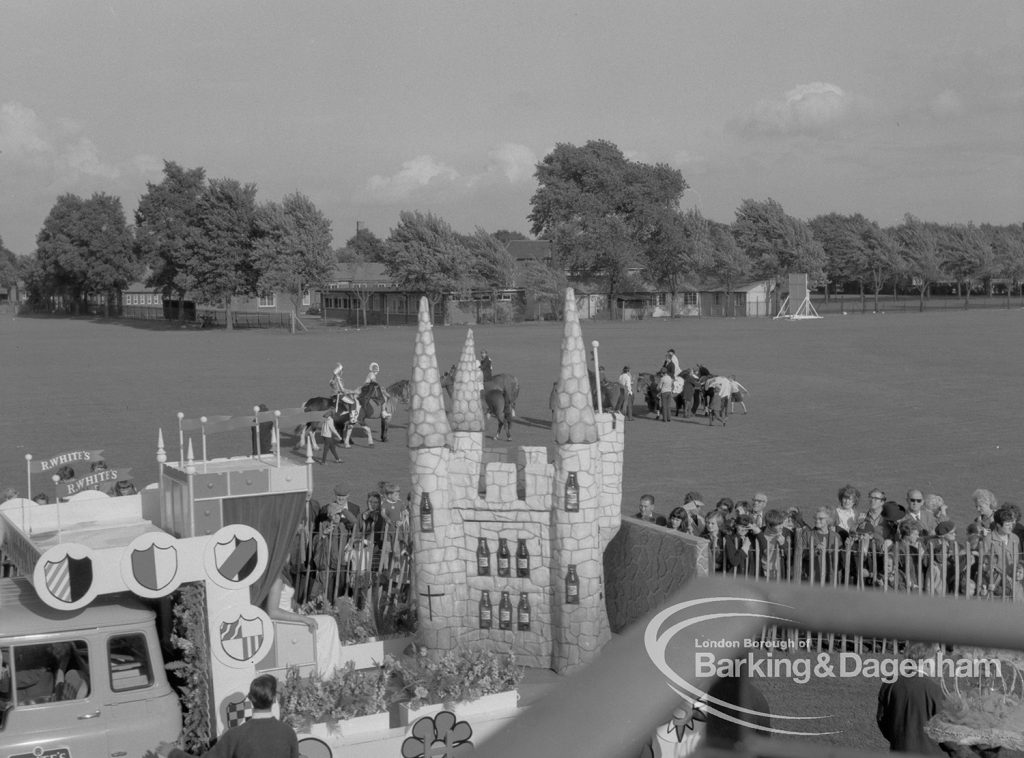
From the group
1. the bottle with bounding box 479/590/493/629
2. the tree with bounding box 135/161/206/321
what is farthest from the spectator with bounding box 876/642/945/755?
the tree with bounding box 135/161/206/321

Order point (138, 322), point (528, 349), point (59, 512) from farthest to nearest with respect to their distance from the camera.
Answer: point (138, 322) < point (528, 349) < point (59, 512)

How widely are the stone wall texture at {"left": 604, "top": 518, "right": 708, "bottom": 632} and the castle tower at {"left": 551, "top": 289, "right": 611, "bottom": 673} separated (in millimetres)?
500

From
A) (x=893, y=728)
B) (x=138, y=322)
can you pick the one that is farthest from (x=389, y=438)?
(x=138, y=322)

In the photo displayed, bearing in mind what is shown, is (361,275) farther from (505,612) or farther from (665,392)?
(505,612)

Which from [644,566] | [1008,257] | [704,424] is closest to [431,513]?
[644,566]

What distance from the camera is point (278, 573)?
945 cm

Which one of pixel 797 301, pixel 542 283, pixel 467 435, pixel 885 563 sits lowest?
pixel 885 563

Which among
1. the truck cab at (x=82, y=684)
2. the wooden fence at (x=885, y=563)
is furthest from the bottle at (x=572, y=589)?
the truck cab at (x=82, y=684)

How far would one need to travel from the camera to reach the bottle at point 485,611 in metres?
10.5

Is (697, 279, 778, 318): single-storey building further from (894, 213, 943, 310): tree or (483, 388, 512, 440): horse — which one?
(483, 388, 512, 440): horse

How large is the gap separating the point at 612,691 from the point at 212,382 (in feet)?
118

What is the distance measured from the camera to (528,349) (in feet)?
161

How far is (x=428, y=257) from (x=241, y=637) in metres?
66.0

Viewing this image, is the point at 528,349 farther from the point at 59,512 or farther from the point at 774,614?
the point at 774,614
